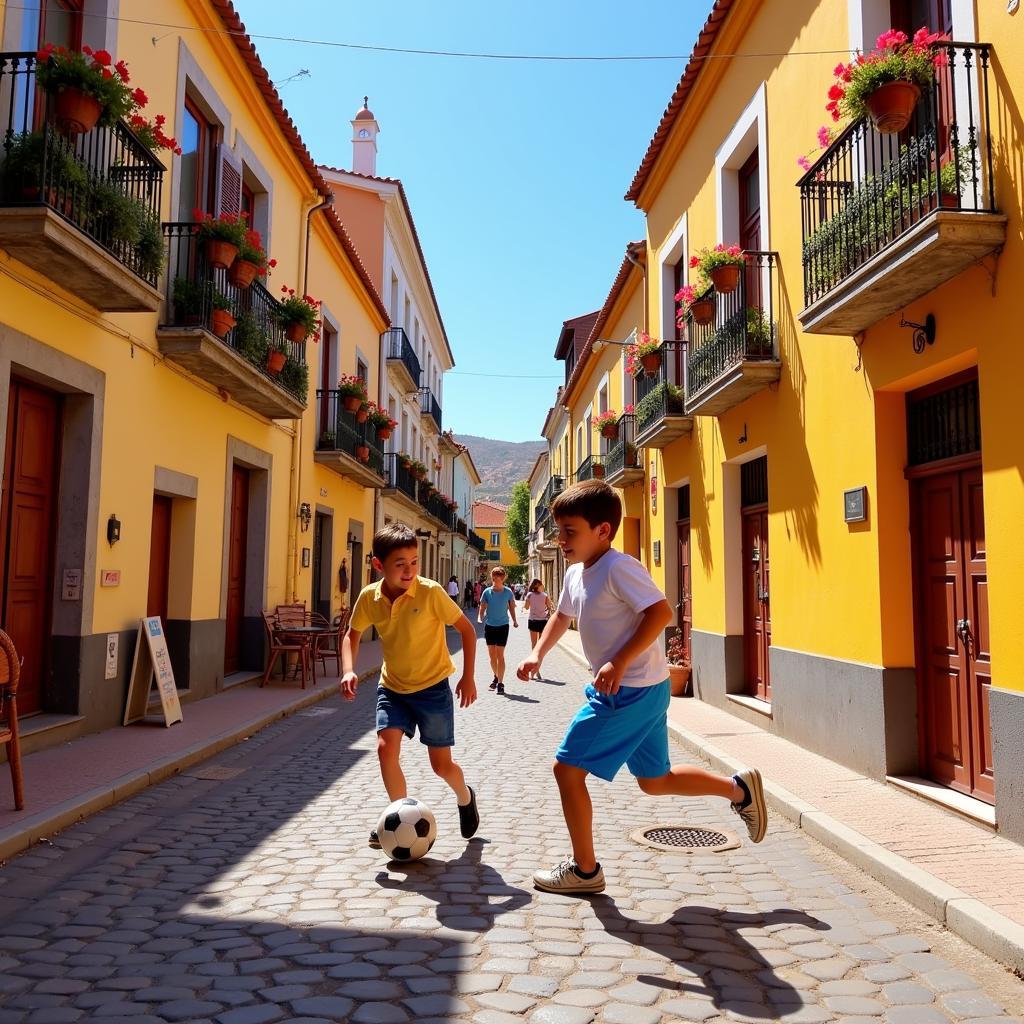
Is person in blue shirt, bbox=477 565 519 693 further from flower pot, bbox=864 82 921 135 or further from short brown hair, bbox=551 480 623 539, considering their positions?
short brown hair, bbox=551 480 623 539

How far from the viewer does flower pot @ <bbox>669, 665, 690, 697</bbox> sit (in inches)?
457

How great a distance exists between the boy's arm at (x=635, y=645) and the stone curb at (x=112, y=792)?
3.18 meters

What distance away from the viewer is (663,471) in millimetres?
13359

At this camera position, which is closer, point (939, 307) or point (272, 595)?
point (939, 307)

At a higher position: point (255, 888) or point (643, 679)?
point (643, 679)

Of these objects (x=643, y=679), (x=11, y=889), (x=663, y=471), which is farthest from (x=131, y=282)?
(x=663, y=471)

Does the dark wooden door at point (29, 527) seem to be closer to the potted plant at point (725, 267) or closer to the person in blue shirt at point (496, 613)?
the potted plant at point (725, 267)

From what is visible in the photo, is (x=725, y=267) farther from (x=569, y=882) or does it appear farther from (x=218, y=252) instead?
(x=569, y=882)

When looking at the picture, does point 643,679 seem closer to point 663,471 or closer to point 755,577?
point 755,577

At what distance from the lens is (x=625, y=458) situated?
51.6 ft

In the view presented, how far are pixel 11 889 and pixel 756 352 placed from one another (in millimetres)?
7356

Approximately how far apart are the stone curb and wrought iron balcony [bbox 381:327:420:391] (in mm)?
14410

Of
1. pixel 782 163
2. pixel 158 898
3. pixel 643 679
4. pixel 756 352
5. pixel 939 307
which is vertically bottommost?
pixel 158 898

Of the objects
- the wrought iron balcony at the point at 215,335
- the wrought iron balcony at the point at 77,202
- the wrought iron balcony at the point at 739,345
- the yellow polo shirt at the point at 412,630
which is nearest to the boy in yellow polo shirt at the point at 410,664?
the yellow polo shirt at the point at 412,630
